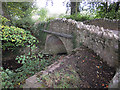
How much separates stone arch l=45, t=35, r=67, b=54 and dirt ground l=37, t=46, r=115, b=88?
468 centimetres

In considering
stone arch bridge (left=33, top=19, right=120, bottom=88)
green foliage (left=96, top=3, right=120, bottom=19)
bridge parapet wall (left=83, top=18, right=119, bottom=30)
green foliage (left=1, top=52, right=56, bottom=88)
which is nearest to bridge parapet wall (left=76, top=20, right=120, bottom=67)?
stone arch bridge (left=33, top=19, right=120, bottom=88)

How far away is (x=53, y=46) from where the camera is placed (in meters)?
8.81

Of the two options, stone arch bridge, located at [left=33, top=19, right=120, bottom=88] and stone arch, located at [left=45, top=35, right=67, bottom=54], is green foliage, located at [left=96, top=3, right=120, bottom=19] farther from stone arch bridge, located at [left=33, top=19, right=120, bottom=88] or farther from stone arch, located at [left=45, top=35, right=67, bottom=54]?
stone arch, located at [left=45, top=35, right=67, bottom=54]

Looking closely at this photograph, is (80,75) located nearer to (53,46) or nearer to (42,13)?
(53,46)

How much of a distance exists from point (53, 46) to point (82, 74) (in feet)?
19.7

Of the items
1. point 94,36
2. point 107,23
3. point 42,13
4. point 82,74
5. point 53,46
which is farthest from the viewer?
point 42,13

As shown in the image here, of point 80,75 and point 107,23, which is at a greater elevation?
point 107,23

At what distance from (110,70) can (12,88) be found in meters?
3.67

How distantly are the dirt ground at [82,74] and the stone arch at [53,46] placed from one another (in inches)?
184

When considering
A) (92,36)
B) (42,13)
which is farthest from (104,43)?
(42,13)

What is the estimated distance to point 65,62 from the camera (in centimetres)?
378

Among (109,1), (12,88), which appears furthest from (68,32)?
(109,1)

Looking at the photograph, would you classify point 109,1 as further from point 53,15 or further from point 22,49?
point 22,49

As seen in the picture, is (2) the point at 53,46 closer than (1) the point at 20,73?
No
